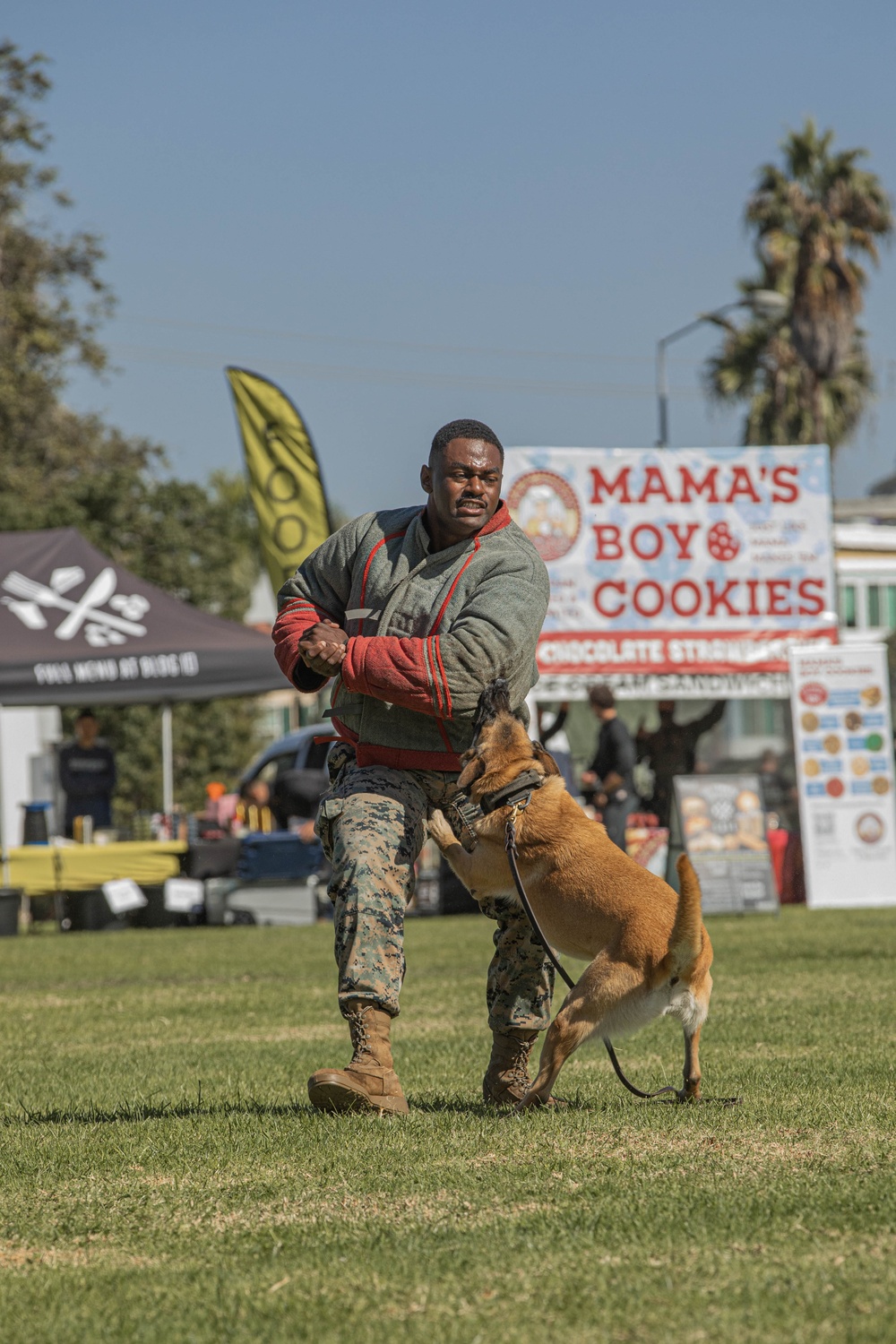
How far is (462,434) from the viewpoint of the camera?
196 inches

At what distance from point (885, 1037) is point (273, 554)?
36.3 feet

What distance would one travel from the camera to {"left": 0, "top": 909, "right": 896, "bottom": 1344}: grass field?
112 inches

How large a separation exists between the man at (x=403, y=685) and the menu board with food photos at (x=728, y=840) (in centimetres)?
1034

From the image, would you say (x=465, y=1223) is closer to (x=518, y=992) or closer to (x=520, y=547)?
(x=518, y=992)

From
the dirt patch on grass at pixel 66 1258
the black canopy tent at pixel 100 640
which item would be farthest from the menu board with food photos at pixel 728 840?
the dirt patch on grass at pixel 66 1258

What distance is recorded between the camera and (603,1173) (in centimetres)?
392

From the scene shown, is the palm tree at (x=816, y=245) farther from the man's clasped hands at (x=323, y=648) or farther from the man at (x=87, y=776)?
the man's clasped hands at (x=323, y=648)

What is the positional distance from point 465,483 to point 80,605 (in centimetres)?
1171

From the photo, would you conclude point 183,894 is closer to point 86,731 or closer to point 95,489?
point 86,731

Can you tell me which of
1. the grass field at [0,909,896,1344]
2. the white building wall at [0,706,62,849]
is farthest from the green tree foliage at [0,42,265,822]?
the grass field at [0,909,896,1344]

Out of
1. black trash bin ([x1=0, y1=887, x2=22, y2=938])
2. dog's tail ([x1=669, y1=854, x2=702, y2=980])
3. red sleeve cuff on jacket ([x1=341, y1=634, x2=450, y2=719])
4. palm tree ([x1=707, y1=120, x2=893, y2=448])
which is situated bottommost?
black trash bin ([x1=0, y1=887, x2=22, y2=938])

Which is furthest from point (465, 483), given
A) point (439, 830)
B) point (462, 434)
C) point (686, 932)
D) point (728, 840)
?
point (728, 840)

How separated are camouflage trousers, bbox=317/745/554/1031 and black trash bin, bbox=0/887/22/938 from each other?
35.8ft

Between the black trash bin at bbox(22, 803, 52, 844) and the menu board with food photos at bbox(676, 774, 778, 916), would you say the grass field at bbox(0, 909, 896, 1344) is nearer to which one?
the menu board with food photos at bbox(676, 774, 778, 916)
